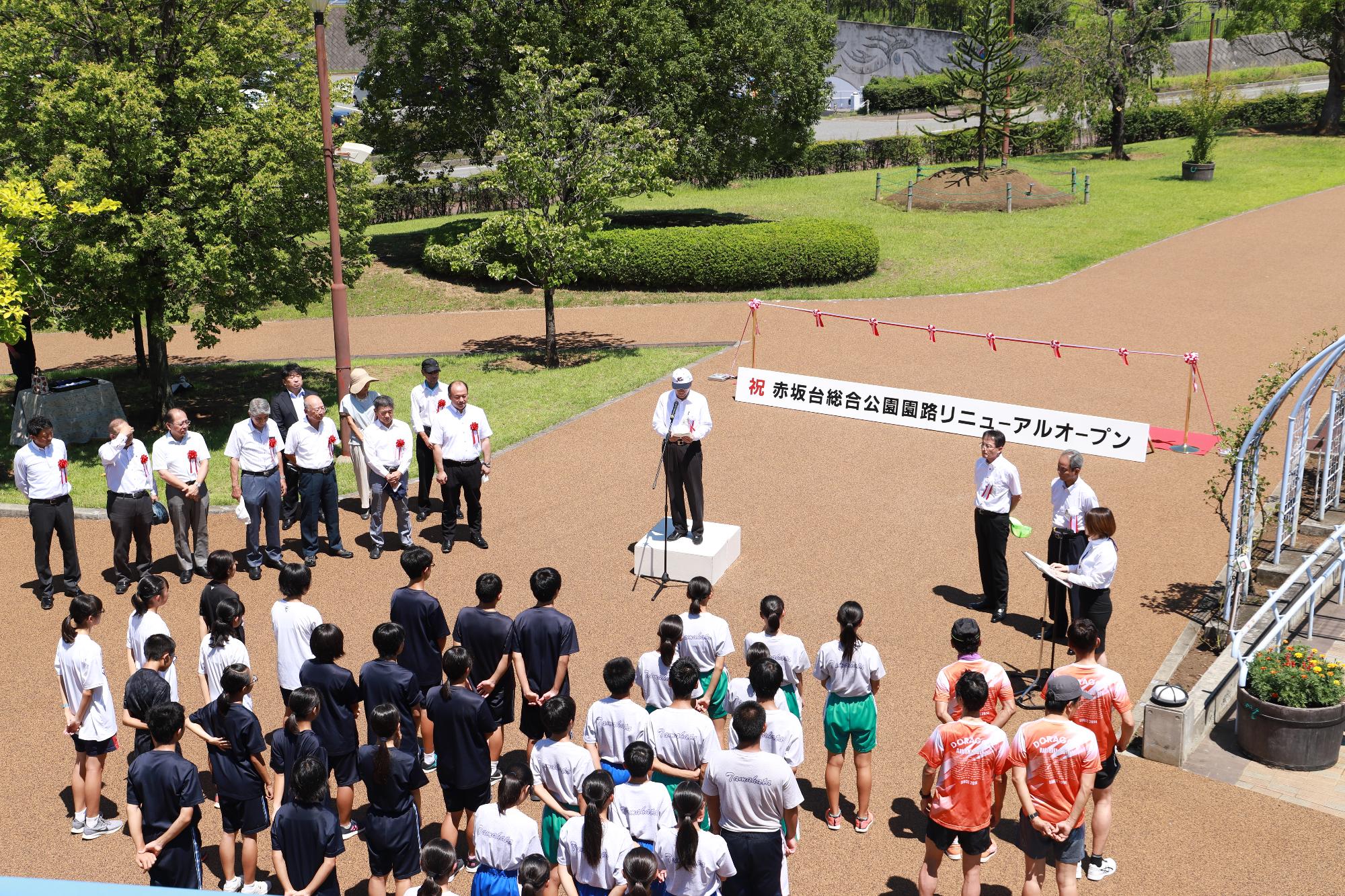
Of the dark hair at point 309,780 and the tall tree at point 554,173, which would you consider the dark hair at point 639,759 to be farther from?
the tall tree at point 554,173

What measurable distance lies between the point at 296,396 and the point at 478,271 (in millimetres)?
15020

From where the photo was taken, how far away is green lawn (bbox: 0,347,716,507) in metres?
16.3

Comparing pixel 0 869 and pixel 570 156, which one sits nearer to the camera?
pixel 0 869

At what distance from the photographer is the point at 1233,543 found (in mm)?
9930

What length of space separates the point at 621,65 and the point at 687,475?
56.9 ft

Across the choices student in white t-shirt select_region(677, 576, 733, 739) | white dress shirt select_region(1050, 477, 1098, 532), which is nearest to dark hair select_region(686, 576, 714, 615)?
student in white t-shirt select_region(677, 576, 733, 739)

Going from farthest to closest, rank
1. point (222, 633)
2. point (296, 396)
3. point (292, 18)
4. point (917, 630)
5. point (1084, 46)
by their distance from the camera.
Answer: point (1084, 46), point (292, 18), point (296, 396), point (917, 630), point (222, 633)

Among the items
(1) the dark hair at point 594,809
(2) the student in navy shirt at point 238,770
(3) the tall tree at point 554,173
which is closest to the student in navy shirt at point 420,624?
(2) the student in navy shirt at point 238,770

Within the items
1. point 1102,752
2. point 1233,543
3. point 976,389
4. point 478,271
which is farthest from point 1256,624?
point 478,271

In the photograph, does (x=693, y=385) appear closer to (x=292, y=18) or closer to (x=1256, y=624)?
(x=292, y=18)

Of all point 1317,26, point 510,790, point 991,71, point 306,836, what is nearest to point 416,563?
point 306,836

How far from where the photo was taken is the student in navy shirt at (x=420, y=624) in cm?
803

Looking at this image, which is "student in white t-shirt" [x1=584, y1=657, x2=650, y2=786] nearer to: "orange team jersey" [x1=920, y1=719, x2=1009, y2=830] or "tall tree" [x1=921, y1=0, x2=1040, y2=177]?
"orange team jersey" [x1=920, y1=719, x2=1009, y2=830]

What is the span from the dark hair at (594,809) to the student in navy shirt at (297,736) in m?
1.61
